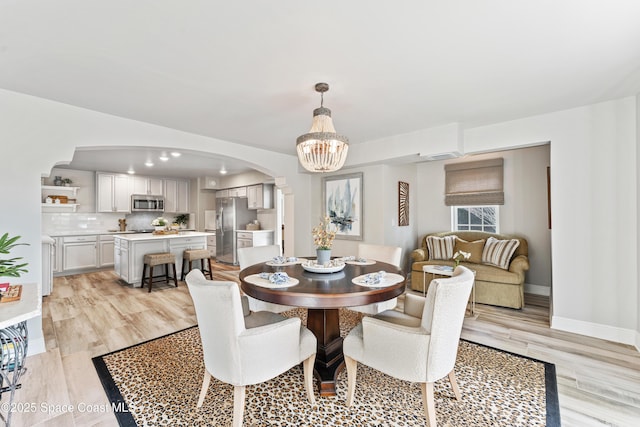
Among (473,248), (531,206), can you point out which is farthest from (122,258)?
(531,206)

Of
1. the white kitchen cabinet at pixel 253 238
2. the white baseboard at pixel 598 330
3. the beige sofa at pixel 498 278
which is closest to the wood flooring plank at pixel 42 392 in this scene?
the beige sofa at pixel 498 278

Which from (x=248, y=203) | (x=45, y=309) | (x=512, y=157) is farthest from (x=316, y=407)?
(x=248, y=203)

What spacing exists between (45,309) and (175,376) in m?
2.96

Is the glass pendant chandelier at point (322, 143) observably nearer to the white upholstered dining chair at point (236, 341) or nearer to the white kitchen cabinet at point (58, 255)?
the white upholstered dining chair at point (236, 341)

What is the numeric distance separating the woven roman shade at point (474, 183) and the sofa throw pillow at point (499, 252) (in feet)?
2.51

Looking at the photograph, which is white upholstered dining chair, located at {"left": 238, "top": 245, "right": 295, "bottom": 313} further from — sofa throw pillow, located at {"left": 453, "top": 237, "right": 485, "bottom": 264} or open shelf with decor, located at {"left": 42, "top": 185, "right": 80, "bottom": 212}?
open shelf with decor, located at {"left": 42, "top": 185, "right": 80, "bottom": 212}

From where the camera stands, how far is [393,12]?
1.55 meters

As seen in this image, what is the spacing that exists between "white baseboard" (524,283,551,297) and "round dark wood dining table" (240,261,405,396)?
130 inches

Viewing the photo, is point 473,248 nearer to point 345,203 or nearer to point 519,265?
point 519,265

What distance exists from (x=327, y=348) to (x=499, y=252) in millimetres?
3136

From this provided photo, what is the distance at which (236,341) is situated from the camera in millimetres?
1538

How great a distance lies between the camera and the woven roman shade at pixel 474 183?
4566 mm

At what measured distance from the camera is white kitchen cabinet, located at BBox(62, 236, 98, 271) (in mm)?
5859

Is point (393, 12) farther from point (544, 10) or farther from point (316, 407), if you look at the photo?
point (316, 407)
